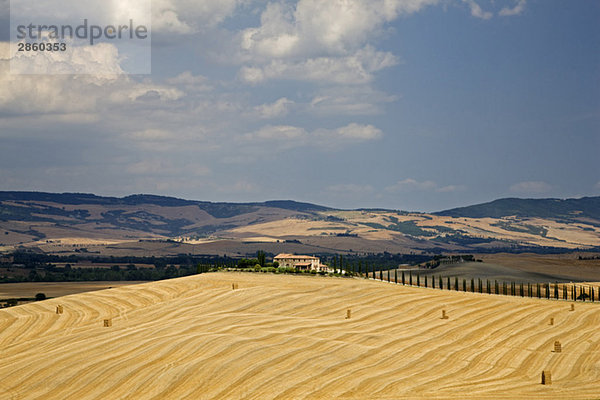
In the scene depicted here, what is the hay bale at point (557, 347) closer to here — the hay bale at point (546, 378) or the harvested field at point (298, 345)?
the harvested field at point (298, 345)

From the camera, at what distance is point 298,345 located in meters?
58.1

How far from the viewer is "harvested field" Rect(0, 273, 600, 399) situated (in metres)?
48.6

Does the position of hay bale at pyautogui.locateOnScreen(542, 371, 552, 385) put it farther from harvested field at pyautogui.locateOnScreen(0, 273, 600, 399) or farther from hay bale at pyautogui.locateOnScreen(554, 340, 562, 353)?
hay bale at pyautogui.locateOnScreen(554, 340, 562, 353)

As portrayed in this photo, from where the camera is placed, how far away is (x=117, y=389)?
155ft

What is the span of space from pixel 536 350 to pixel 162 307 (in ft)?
131

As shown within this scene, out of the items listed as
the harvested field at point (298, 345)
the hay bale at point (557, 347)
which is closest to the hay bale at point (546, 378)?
the harvested field at point (298, 345)

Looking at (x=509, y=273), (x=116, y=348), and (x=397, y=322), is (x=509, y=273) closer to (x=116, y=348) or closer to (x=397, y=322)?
(x=397, y=322)

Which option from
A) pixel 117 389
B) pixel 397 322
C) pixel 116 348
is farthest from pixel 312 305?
pixel 117 389

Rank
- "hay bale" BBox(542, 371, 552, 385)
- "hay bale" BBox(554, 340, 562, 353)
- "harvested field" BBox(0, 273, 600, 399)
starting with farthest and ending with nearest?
"hay bale" BBox(554, 340, 562, 353)
"hay bale" BBox(542, 371, 552, 385)
"harvested field" BBox(0, 273, 600, 399)

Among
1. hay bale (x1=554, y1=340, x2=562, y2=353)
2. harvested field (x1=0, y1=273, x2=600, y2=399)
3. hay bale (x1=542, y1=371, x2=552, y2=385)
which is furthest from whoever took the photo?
hay bale (x1=554, y1=340, x2=562, y2=353)

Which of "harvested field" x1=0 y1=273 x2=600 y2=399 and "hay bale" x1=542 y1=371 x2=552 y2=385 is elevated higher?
"harvested field" x1=0 y1=273 x2=600 y2=399

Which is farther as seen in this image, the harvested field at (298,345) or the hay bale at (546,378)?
the hay bale at (546,378)

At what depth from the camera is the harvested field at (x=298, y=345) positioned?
48600 mm

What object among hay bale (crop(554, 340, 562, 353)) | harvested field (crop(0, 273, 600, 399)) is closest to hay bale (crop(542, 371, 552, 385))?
harvested field (crop(0, 273, 600, 399))
